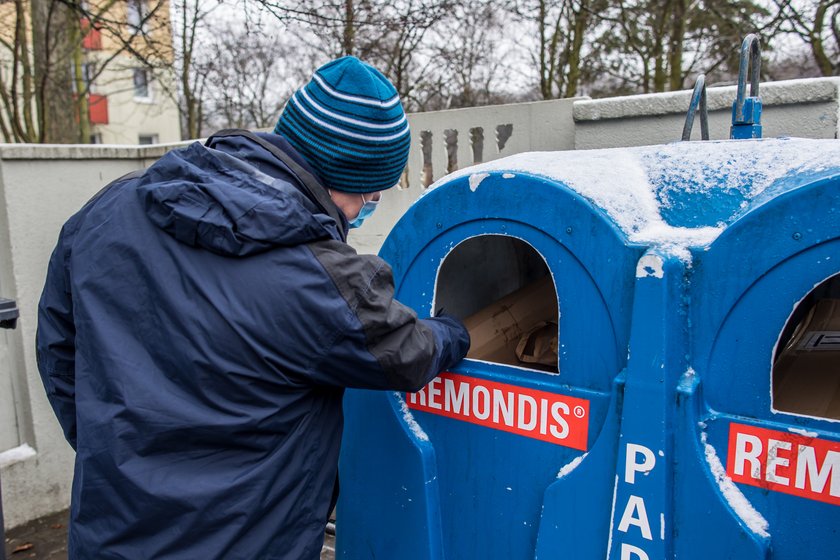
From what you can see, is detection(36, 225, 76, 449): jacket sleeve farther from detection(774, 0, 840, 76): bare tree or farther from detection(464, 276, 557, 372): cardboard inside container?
detection(774, 0, 840, 76): bare tree

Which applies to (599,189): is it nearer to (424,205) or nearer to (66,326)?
(424,205)

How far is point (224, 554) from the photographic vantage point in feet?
3.95

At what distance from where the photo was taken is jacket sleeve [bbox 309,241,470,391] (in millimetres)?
1166

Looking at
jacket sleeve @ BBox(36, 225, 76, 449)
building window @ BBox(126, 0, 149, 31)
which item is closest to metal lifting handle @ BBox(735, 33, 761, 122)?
jacket sleeve @ BBox(36, 225, 76, 449)

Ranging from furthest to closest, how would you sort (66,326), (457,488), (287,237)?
(457,488) → (66,326) → (287,237)

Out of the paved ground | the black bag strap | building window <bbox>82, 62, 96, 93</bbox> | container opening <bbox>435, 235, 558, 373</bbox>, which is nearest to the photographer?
the black bag strap

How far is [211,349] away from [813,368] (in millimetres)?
1315

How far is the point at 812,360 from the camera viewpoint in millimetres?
1533

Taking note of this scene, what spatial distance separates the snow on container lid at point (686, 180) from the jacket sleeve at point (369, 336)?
464 mm

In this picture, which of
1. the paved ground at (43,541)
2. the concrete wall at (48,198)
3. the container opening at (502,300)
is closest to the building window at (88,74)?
the concrete wall at (48,198)

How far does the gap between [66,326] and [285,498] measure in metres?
0.63

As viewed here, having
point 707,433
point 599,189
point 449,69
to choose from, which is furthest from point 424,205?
point 449,69

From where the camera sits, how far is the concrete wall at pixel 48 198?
3.03 m

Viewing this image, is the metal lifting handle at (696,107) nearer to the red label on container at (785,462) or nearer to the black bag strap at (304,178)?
the red label on container at (785,462)
